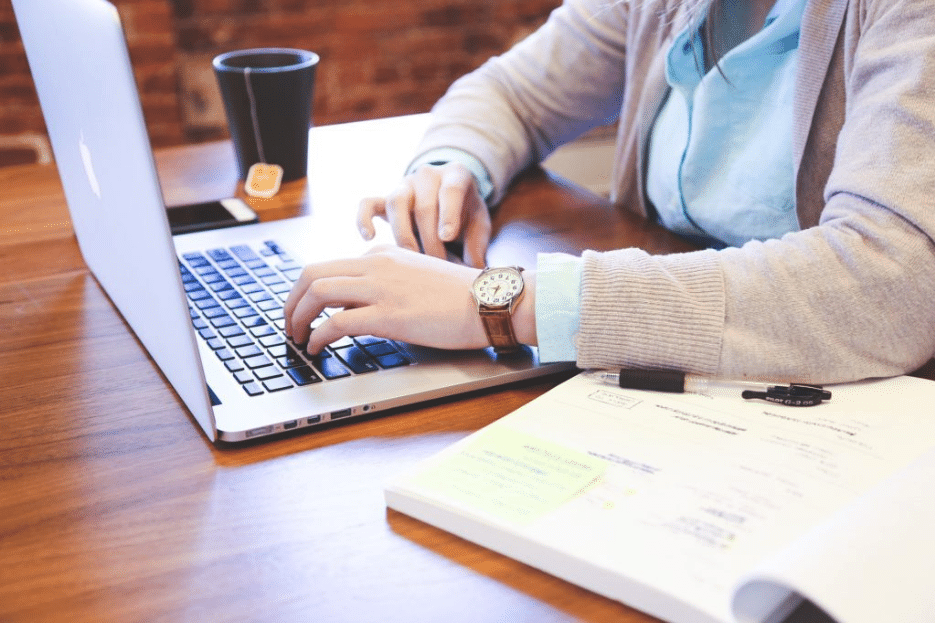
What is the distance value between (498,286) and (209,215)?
18.3 inches

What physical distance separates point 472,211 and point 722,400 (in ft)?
1.46

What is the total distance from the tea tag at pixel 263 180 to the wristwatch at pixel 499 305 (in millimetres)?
481

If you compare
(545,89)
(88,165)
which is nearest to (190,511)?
(88,165)

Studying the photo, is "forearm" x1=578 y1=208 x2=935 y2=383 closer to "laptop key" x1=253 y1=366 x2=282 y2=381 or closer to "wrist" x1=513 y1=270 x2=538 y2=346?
"wrist" x1=513 y1=270 x2=538 y2=346

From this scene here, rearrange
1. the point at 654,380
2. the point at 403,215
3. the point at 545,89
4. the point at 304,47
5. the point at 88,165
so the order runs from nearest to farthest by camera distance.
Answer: the point at 654,380 → the point at 88,165 → the point at 403,215 → the point at 545,89 → the point at 304,47

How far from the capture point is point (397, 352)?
79cm

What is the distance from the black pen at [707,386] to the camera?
694 millimetres

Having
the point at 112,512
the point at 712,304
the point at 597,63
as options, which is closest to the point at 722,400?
the point at 712,304

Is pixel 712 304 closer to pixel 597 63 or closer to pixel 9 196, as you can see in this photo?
pixel 597 63

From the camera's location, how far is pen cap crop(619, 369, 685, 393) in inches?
28.3

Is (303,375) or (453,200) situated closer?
(303,375)

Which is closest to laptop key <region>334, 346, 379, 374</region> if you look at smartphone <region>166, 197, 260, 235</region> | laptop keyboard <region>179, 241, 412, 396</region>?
laptop keyboard <region>179, 241, 412, 396</region>

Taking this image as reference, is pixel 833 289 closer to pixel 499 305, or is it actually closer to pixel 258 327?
pixel 499 305

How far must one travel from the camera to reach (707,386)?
28.5 inches
